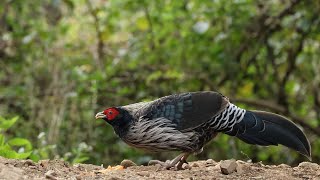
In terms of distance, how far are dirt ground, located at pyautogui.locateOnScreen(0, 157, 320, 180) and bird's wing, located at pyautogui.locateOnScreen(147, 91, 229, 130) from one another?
41cm

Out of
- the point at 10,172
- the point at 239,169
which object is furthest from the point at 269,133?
the point at 10,172

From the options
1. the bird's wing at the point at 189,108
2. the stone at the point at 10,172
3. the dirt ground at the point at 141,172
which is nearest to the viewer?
the stone at the point at 10,172

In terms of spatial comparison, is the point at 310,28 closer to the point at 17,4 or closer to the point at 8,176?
the point at 17,4

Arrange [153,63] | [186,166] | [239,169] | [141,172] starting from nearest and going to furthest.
→ [141,172] < [239,169] < [186,166] < [153,63]

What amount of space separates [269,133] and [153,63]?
3.99m

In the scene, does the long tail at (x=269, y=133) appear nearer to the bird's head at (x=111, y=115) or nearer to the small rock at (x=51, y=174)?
the bird's head at (x=111, y=115)

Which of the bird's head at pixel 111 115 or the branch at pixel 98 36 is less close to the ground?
the branch at pixel 98 36

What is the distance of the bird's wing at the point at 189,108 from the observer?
233 inches

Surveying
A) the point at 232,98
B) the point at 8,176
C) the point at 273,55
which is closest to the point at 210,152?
the point at 232,98

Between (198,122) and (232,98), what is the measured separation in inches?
143

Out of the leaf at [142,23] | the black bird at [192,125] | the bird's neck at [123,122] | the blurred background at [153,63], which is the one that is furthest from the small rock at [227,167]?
the leaf at [142,23]

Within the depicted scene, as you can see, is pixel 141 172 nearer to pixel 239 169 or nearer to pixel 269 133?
pixel 239 169

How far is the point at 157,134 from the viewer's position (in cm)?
593

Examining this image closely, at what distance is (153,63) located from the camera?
9.86 m
